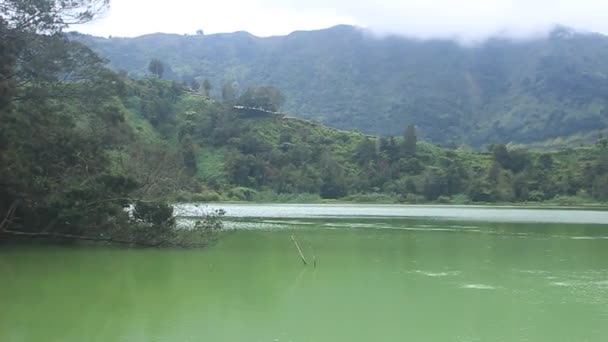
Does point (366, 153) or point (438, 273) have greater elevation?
point (366, 153)

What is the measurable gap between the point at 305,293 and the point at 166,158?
16767 millimetres

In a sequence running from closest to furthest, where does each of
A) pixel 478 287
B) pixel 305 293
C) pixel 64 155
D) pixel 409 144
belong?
pixel 305 293
pixel 478 287
pixel 64 155
pixel 409 144

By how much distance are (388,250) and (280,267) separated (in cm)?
670

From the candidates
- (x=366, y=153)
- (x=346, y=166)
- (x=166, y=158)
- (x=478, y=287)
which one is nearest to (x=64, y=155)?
(x=166, y=158)

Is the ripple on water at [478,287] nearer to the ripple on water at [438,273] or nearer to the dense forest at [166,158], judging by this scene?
the ripple on water at [438,273]

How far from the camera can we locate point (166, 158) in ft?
104

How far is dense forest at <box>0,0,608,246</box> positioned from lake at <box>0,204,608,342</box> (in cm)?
163

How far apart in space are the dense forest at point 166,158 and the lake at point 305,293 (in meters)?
1.63

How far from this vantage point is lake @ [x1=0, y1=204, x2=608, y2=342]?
12.5m

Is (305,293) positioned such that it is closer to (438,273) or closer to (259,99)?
(438,273)

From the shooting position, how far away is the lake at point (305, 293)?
41.0ft

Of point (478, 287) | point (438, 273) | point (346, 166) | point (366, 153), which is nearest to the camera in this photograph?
point (478, 287)

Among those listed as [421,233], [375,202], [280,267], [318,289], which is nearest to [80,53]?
[280,267]

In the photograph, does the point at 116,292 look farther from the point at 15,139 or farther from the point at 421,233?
the point at 421,233
